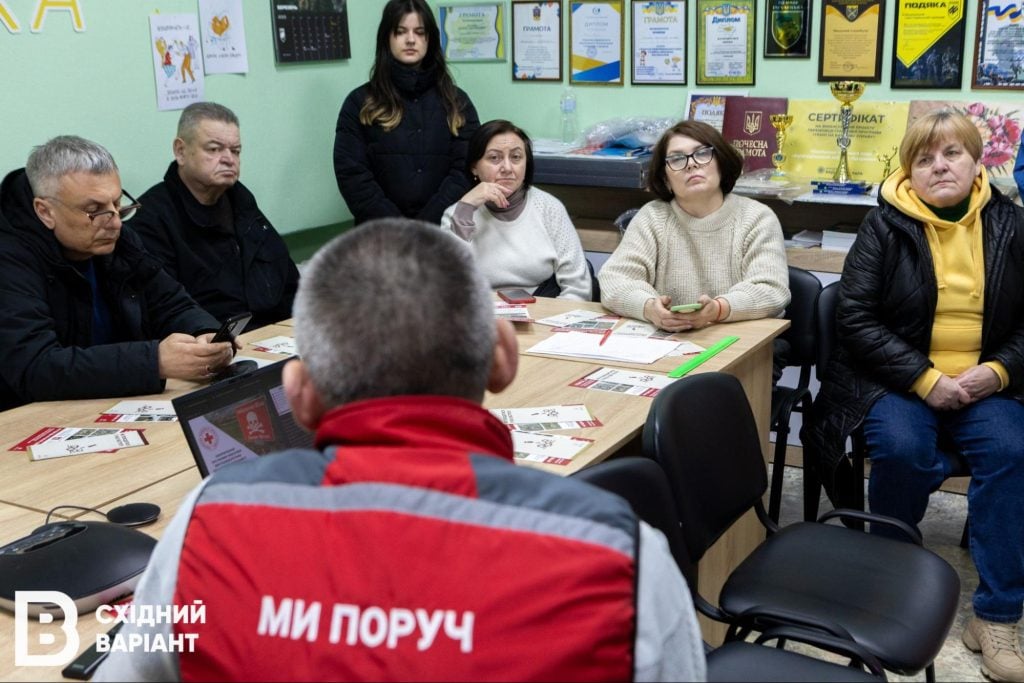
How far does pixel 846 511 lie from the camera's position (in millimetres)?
2398

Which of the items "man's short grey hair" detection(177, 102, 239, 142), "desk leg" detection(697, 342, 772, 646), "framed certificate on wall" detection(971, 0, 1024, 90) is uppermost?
"framed certificate on wall" detection(971, 0, 1024, 90)

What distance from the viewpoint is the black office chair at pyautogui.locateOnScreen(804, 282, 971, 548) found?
291cm

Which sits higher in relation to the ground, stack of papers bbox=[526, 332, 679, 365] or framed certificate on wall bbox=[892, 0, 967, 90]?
framed certificate on wall bbox=[892, 0, 967, 90]

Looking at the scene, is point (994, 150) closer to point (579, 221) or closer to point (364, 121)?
point (579, 221)

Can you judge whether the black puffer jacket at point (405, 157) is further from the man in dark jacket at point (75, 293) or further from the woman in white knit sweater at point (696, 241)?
the man in dark jacket at point (75, 293)

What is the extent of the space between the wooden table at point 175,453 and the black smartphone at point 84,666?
2 centimetres

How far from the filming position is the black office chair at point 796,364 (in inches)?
128

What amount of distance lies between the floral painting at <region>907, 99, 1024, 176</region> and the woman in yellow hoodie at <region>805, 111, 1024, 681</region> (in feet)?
3.13

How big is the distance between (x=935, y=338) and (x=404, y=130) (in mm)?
2261

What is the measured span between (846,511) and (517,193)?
1.89 metres

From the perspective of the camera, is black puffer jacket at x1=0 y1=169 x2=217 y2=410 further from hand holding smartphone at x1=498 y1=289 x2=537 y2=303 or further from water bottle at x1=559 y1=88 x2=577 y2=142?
water bottle at x1=559 y1=88 x2=577 y2=142

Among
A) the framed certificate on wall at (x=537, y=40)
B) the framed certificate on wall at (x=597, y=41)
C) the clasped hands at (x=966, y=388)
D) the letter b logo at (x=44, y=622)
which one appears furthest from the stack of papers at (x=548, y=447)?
the framed certificate on wall at (x=537, y=40)

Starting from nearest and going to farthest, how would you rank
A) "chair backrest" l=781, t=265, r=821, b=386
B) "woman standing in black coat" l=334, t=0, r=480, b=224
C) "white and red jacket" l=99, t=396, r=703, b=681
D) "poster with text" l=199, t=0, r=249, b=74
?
"white and red jacket" l=99, t=396, r=703, b=681 < "chair backrest" l=781, t=265, r=821, b=386 < "poster with text" l=199, t=0, r=249, b=74 < "woman standing in black coat" l=334, t=0, r=480, b=224

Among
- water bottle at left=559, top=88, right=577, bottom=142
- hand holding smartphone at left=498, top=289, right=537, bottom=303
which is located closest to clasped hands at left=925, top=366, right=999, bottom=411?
hand holding smartphone at left=498, top=289, right=537, bottom=303
